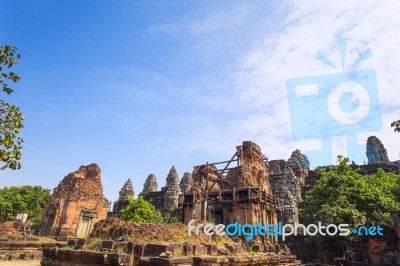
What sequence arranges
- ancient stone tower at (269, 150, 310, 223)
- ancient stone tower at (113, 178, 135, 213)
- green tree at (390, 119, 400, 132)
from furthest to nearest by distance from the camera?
ancient stone tower at (113, 178, 135, 213), ancient stone tower at (269, 150, 310, 223), green tree at (390, 119, 400, 132)

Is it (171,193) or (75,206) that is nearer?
(75,206)

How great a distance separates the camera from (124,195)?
51.9 m

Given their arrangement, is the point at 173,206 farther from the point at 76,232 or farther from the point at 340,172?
the point at 340,172

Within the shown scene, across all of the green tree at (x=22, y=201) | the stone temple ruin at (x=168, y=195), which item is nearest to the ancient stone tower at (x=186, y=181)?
the stone temple ruin at (x=168, y=195)

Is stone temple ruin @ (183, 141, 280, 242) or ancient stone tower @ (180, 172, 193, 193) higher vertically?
ancient stone tower @ (180, 172, 193, 193)

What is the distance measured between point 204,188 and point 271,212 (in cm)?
606

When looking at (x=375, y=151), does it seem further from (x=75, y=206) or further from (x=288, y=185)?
(x=75, y=206)

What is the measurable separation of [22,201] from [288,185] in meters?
40.1

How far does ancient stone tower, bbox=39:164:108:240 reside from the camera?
2076cm

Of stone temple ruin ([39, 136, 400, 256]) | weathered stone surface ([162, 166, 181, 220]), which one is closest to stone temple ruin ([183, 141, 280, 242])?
stone temple ruin ([39, 136, 400, 256])

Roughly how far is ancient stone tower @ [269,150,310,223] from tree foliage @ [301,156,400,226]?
8120 millimetres

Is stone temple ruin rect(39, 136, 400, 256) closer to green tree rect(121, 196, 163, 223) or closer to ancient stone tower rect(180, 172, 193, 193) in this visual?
green tree rect(121, 196, 163, 223)

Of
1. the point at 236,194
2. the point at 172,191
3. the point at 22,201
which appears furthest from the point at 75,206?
the point at 172,191

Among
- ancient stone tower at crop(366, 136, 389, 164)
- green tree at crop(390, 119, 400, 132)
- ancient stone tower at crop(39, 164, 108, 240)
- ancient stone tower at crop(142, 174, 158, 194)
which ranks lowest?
ancient stone tower at crop(39, 164, 108, 240)
